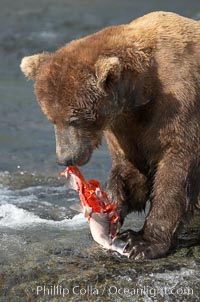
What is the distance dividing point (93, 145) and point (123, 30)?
2.94 ft

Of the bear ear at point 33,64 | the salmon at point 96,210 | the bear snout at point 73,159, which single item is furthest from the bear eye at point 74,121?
the bear ear at point 33,64

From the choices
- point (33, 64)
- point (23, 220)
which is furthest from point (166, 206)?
point (23, 220)

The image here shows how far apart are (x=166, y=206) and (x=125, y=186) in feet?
2.31

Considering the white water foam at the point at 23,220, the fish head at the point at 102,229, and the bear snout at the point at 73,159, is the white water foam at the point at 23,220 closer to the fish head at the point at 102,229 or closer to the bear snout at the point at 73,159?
the fish head at the point at 102,229

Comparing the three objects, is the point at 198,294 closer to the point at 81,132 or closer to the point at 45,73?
the point at 81,132

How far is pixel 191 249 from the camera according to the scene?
629cm

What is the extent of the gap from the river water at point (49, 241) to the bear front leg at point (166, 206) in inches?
6.2

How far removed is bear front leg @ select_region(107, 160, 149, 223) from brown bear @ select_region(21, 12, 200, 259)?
310mm

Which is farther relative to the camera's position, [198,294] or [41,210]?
[41,210]

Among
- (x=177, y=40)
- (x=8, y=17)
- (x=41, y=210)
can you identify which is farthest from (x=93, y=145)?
(x=8, y=17)

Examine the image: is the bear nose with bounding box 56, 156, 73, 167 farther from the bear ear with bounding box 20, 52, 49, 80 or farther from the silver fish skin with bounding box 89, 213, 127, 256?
the bear ear with bounding box 20, 52, 49, 80

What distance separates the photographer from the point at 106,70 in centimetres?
587

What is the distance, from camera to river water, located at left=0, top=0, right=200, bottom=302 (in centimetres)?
554

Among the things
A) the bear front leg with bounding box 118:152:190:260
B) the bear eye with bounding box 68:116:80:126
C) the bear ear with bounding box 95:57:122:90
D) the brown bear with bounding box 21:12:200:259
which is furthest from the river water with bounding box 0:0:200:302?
the bear ear with bounding box 95:57:122:90
